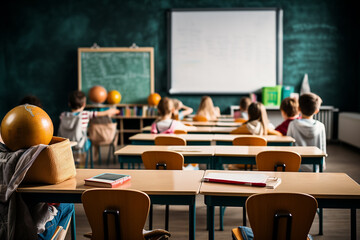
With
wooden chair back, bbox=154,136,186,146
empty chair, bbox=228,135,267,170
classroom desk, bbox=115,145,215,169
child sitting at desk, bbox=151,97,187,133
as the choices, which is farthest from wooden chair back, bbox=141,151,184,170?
child sitting at desk, bbox=151,97,187,133

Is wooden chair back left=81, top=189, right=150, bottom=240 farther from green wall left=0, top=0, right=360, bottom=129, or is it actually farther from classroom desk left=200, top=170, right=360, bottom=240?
green wall left=0, top=0, right=360, bottom=129

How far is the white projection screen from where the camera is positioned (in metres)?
8.27

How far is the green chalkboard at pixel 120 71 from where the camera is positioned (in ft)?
27.8

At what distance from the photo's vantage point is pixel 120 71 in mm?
8508

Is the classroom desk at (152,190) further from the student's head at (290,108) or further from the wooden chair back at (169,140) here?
the student's head at (290,108)

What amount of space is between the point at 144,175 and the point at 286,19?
23.0ft

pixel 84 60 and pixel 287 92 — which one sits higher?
pixel 84 60

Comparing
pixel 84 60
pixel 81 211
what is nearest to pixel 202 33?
pixel 84 60

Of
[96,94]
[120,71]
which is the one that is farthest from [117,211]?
[120,71]

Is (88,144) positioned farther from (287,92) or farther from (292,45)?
(292,45)

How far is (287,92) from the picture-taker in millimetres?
7863

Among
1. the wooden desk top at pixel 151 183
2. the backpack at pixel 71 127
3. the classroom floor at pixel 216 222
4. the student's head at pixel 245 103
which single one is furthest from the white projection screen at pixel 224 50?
the wooden desk top at pixel 151 183

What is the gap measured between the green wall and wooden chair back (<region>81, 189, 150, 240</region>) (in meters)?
6.93

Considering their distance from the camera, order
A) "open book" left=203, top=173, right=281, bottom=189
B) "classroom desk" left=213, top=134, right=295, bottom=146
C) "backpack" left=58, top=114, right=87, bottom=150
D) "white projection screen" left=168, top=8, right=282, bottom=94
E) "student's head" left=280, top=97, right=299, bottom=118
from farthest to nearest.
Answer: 1. "white projection screen" left=168, top=8, right=282, bottom=94
2. "backpack" left=58, top=114, right=87, bottom=150
3. "student's head" left=280, top=97, right=299, bottom=118
4. "classroom desk" left=213, top=134, right=295, bottom=146
5. "open book" left=203, top=173, right=281, bottom=189
